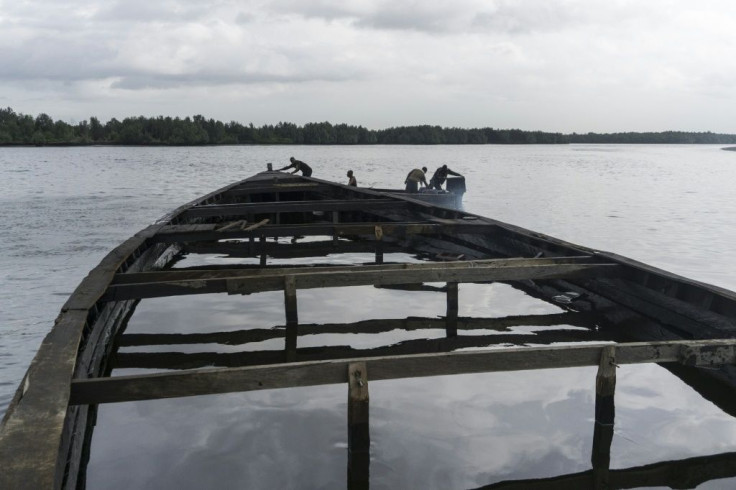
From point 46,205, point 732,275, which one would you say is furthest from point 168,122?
point 732,275

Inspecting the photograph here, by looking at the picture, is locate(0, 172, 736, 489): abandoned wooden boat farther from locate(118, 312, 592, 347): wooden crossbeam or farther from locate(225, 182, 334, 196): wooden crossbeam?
locate(225, 182, 334, 196): wooden crossbeam

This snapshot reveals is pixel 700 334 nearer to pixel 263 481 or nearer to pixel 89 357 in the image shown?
pixel 263 481

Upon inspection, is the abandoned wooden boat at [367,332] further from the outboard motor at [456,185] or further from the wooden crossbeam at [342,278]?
the outboard motor at [456,185]

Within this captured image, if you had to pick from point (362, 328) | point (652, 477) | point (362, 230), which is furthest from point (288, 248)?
point (652, 477)

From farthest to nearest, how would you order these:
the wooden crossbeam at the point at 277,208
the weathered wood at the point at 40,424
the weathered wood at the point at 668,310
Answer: the wooden crossbeam at the point at 277,208
the weathered wood at the point at 668,310
the weathered wood at the point at 40,424

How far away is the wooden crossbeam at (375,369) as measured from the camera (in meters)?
3.99

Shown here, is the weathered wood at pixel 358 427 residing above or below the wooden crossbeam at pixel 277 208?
below

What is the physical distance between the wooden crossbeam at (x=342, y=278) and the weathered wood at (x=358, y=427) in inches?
106

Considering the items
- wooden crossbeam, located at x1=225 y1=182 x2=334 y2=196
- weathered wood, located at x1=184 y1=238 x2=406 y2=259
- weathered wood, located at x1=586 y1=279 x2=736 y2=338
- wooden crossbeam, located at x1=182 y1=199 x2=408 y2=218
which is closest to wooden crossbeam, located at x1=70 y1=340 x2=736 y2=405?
weathered wood, located at x1=586 y1=279 x2=736 y2=338

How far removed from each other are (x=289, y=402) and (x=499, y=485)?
7.91 feet

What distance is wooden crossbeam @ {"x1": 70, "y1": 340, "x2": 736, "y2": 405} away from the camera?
399 centimetres

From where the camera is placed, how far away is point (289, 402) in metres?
6.28

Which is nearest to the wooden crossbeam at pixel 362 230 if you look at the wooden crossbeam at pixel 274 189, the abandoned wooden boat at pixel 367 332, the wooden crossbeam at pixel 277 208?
the abandoned wooden boat at pixel 367 332

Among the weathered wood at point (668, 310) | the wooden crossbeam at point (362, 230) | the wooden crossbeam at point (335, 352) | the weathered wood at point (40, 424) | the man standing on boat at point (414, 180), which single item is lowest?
the wooden crossbeam at point (335, 352)
